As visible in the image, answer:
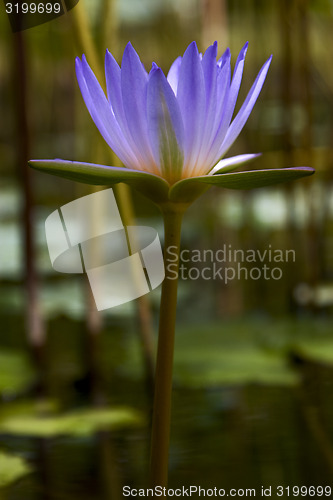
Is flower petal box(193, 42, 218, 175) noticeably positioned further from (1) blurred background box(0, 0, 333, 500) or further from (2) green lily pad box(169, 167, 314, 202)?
(1) blurred background box(0, 0, 333, 500)

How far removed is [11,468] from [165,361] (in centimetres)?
27

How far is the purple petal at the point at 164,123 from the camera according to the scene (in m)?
0.24

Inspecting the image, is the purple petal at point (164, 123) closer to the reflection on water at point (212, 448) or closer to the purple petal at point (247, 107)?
the purple petal at point (247, 107)

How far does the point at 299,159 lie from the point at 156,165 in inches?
37.0

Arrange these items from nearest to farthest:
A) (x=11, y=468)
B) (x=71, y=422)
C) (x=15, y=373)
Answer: (x=11, y=468) → (x=71, y=422) → (x=15, y=373)

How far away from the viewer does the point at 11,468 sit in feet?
1.52

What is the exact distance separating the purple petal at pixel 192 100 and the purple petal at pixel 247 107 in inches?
0.5

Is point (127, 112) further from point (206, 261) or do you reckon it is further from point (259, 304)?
point (206, 261)

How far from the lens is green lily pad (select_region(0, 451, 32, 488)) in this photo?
451 millimetres

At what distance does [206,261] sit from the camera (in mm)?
1609

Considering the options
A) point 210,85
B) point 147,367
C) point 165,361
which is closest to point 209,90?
point 210,85

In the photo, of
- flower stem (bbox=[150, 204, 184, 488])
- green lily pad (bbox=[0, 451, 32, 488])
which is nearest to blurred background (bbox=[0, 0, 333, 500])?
green lily pad (bbox=[0, 451, 32, 488])

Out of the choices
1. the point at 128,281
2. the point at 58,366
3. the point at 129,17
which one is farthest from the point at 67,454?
the point at 129,17

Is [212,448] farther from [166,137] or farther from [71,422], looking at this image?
[166,137]
